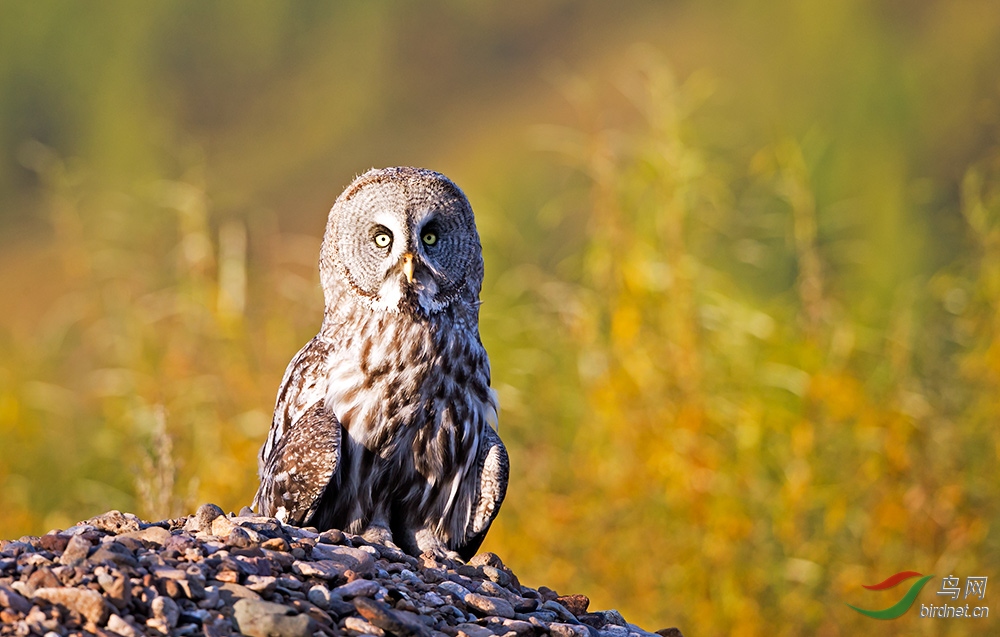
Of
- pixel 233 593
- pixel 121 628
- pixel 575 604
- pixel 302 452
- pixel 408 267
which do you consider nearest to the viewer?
pixel 121 628

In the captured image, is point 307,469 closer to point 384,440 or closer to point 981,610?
point 384,440

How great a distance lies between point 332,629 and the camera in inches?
134

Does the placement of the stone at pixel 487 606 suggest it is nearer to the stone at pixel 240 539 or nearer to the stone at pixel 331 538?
the stone at pixel 331 538

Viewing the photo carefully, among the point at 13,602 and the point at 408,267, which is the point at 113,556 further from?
the point at 408,267

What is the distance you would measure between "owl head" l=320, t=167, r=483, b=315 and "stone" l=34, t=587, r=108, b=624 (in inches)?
70.0

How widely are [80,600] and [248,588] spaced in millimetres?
474

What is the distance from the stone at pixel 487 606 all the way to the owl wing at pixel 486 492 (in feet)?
2.58

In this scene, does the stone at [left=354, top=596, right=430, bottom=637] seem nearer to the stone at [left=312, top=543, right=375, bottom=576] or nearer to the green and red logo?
the stone at [left=312, top=543, right=375, bottom=576]

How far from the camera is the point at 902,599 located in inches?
246

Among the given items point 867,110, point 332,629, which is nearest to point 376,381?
point 332,629

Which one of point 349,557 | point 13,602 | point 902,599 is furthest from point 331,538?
point 902,599

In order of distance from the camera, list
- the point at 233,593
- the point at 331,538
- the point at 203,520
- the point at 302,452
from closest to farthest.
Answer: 1. the point at 233,593
2. the point at 203,520
3. the point at 331,538
4. the point at 302,452

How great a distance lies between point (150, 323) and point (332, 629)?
4324mm

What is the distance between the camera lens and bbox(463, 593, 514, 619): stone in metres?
3.85
